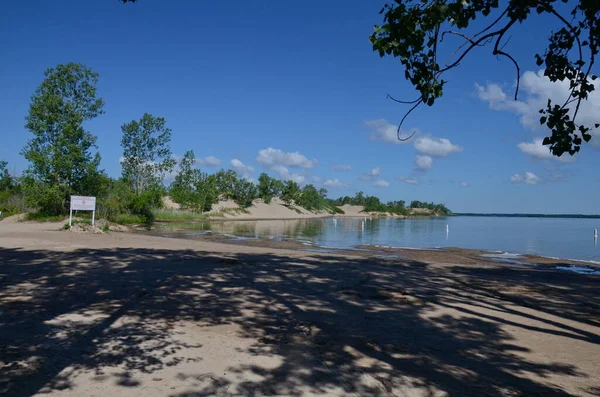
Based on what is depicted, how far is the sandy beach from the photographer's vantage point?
4145mm

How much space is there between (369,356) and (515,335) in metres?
2.48

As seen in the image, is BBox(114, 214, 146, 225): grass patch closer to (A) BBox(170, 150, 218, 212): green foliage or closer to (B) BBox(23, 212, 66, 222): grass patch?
(B) BBox(23, 212, 66, 222): grass patch

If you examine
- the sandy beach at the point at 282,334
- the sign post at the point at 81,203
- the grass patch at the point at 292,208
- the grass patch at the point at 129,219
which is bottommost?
the sandy beach at the point at 282,334

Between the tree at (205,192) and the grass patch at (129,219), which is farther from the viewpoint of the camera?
the tree at (205,192)

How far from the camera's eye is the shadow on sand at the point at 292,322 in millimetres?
4270

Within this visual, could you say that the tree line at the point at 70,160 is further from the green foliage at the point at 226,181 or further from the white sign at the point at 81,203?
the green foliage at the point at 226,181

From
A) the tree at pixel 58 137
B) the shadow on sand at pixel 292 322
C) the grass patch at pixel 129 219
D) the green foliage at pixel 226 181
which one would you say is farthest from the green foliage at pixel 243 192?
the shadow on sand at pixel 292 322

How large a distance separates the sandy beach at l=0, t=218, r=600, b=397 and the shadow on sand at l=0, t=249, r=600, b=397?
23 mm

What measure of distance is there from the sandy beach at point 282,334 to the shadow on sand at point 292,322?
2 centimetres

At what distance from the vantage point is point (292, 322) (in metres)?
6.31

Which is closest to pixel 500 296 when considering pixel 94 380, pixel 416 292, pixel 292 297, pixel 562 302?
pixel 562 302

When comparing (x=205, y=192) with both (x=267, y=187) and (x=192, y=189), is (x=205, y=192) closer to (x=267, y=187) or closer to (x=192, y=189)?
(x=192, y=189)

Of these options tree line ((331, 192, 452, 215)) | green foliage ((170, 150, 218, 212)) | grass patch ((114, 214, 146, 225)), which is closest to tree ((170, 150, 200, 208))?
green foliage ((170, 150, 218, 212))

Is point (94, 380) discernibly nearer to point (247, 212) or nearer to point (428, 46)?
point (428, 46)
